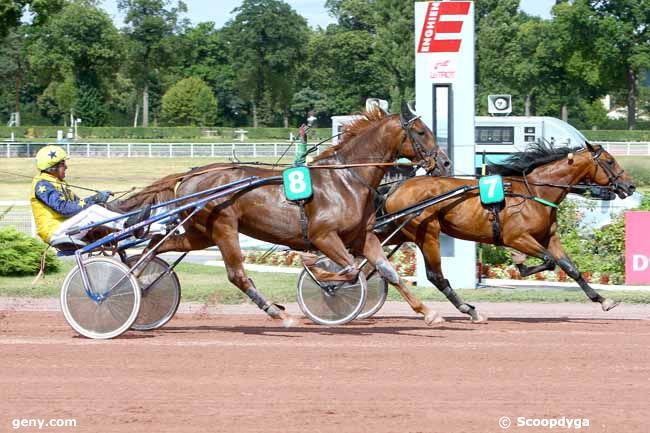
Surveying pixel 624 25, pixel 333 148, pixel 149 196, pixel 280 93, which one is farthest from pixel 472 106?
pixel 280 93

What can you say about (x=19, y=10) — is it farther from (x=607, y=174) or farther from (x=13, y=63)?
(x=13, y=63)

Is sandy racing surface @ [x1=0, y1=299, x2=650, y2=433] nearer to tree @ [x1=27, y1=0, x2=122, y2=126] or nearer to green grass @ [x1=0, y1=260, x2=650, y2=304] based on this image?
green grass @ [x1=0, y1=260, x2=650, y2=304]

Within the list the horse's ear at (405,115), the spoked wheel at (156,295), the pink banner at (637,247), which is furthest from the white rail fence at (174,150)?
the horse's ear at (405,115)

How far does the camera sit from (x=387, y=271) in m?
8.30

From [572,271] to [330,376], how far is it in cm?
346

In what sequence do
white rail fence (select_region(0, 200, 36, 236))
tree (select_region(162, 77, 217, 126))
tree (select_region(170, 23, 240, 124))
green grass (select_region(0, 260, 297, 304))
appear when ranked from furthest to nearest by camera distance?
tree (select_region(170, 23, 240, 124)), tree (select_region(162, 77, 217, 126)), white rail fence (select_region(0, 200, 36, 236)), green grass (select_region(0, 260, 297, 304))

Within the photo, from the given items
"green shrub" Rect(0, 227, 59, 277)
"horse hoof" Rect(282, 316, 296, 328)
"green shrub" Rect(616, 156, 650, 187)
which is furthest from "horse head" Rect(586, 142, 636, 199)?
"green shrub" Rect(616, 156, 650, 187)

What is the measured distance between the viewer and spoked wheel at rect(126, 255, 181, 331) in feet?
29.1

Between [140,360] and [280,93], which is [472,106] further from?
[280,93]

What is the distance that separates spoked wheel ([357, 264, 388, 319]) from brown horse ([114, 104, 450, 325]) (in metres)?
0.96

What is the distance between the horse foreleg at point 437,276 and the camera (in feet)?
31.6

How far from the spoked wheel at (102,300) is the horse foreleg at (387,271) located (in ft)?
6.34

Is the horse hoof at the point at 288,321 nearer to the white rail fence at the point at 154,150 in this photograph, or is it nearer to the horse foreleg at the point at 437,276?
the horse foreleg at the point at 437,276

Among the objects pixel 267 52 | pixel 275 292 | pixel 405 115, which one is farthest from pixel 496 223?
pixel 267 52
